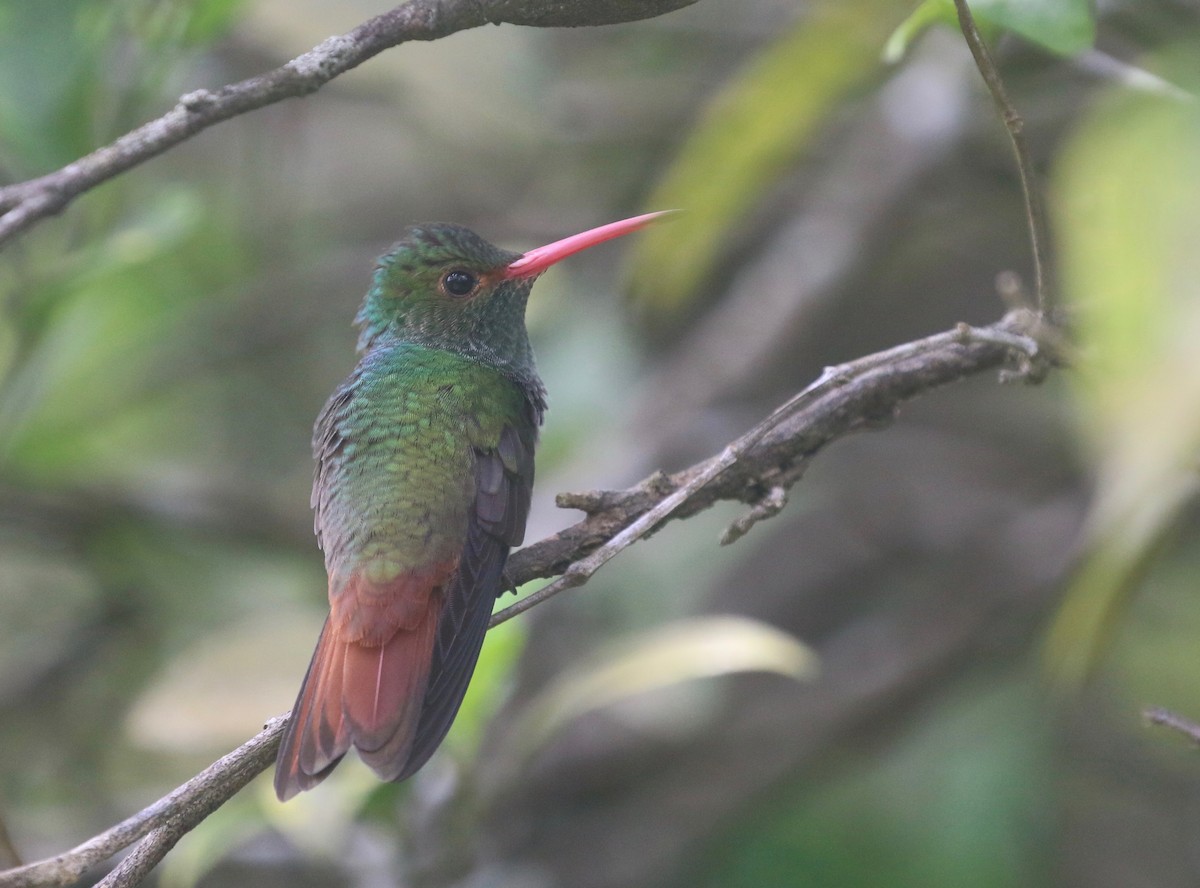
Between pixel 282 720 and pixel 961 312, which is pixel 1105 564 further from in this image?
pixel 961 312

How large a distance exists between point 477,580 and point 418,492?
0.21 m

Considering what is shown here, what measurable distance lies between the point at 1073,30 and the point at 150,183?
3.68m

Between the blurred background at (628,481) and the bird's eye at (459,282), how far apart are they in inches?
23.2

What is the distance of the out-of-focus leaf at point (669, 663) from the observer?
2.54m

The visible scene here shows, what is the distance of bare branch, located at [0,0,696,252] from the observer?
4.71 feet

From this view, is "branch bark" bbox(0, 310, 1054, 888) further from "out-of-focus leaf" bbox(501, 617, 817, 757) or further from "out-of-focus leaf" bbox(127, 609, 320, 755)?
"out-of-focus leaf" bbox(127, 609, 320, 755)

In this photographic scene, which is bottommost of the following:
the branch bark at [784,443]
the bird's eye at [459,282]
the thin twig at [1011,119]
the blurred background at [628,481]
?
the blurred background at [628,481]

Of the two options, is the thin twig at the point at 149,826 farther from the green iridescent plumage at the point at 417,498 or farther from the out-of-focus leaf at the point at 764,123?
the out-of-focus leaf at the point at 764,123

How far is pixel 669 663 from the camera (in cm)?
260

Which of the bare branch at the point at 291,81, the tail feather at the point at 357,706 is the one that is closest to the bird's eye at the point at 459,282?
the tail feather at the point at 357,706

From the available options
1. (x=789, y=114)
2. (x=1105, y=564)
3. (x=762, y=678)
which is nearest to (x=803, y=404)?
(x=1105, y=564)

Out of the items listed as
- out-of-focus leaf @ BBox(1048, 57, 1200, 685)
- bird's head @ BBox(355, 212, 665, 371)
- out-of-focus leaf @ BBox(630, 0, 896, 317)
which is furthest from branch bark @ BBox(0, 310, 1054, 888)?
out-of-focus leaf @ BBox(630, 0, 896, 317)

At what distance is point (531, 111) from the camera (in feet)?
14.7

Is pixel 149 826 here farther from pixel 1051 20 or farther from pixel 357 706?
pixel 1051 20
